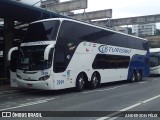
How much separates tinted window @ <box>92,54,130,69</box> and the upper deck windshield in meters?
4.34

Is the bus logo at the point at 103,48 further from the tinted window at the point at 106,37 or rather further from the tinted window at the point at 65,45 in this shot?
the tinted window at the point at 65,45

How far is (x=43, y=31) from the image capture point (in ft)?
55.6

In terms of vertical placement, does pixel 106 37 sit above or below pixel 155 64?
above

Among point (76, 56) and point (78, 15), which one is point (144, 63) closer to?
point (76, 56)

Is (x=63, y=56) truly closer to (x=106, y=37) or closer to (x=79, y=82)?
(x=79, y=82)

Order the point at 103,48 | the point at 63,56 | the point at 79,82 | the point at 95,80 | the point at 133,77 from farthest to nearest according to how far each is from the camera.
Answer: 1. the point at 133,77
2. the point at 103,48
3. the point at 95,80
4. the point at 79,82
5. the point at 63,56

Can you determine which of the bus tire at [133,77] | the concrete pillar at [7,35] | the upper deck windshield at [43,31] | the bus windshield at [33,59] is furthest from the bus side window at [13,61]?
the bus tire at [133,77]

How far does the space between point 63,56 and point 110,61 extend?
20.4 ft

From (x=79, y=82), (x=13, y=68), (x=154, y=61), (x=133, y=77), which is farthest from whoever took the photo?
(x=154, y=61)

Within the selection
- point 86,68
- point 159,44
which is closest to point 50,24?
point 86,68

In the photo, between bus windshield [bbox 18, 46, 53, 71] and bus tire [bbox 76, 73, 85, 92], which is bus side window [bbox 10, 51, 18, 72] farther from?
bus tire [bbox 76, 73, 85, 92]

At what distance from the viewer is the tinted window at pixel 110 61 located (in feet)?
67.7

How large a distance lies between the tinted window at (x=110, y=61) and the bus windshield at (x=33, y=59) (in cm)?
458

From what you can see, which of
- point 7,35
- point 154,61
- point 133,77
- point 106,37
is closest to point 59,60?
point 106,37
